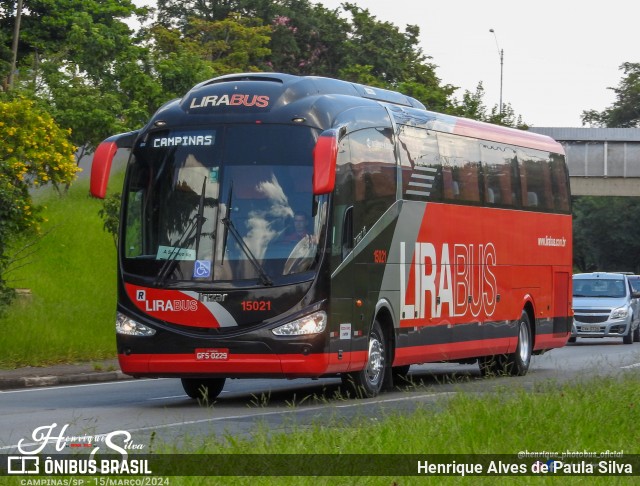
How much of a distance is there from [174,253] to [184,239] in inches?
8.0

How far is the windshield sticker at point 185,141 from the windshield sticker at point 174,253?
1.27 meters

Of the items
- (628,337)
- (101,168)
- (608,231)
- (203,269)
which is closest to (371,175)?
(203,269)

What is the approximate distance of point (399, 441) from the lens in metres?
10.8

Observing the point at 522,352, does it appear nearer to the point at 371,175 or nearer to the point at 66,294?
the point at 371,175

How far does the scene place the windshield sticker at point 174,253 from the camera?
1619 cm

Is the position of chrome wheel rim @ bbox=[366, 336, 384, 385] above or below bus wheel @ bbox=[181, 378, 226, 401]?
above

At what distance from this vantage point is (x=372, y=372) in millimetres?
17672

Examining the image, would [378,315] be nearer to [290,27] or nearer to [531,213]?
[531,213]

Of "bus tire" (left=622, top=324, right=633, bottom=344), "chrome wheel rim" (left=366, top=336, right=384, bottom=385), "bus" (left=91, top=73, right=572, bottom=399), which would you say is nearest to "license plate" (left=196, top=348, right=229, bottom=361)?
"bus" (left=91, top=73, right=572, bottom=399)

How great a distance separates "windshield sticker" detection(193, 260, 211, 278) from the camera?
1611 cm

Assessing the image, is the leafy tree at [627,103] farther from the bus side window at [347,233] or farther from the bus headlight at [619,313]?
the bus side window at [347,233]

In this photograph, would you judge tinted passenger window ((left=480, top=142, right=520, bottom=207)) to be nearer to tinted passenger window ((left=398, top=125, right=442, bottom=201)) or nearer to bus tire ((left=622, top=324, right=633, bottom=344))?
tinted passenger window ((left=398, top=125, right=442, bottom=201))

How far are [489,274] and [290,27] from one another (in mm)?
50358

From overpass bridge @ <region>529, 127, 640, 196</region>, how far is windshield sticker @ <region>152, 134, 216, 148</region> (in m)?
53.6
